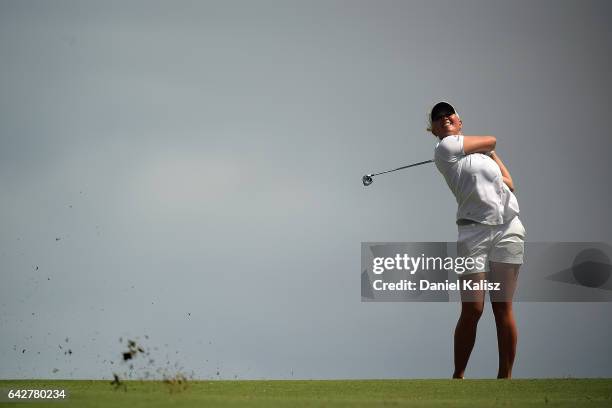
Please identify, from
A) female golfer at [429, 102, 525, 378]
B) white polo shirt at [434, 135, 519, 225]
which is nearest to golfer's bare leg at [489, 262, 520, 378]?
female golfer at [429, 102, 525, 378]

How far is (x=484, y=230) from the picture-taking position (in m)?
7.07

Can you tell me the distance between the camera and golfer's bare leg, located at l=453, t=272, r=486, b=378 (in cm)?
710

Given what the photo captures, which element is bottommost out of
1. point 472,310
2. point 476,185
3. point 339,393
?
point 339,393

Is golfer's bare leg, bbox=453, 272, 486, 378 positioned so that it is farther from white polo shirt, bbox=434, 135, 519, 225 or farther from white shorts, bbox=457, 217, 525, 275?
white polo shirt, bbox=434, 135, 519, 225

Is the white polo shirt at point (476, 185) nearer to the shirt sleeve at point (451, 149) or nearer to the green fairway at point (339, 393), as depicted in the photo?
the shirt sleeve at point (451, 149)

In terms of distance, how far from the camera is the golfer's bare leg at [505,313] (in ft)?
23.3

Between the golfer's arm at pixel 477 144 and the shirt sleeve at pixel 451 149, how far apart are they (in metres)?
0.04

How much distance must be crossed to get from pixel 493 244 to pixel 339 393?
1.97 metres

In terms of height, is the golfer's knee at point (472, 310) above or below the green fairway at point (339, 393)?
above

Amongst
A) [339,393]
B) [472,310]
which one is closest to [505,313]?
[472,310]

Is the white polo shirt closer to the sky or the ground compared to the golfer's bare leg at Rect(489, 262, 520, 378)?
closer to the sky

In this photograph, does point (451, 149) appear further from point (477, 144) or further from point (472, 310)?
point (472, 310)

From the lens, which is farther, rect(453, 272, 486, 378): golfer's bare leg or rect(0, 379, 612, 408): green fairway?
rect(453, 272, 486, 378): golfer's bare leg

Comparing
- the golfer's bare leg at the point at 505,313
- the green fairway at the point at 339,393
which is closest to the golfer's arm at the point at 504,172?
the golfer's bare leg at the point at 505,313
